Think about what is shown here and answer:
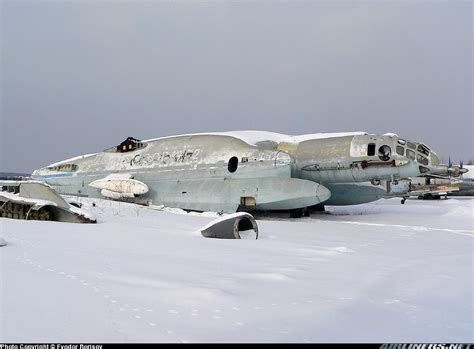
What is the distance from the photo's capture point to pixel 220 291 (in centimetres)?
455

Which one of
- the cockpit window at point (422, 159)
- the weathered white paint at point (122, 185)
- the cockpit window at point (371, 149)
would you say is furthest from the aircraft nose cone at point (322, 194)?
the weathered white paint at point (122, 185)

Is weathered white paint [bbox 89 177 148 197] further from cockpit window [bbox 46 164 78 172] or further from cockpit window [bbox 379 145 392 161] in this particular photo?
cockpit window [bbox 379 145 392 161]

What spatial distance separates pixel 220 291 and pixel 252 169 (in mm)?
14466

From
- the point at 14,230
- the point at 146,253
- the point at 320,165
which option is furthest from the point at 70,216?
the point at 320,165

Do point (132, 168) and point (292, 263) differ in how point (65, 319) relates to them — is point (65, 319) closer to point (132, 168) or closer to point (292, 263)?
point (292, 263)

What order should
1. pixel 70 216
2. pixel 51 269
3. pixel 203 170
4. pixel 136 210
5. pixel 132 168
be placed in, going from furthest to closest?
pixel 132 168 < pixel 203 170 < pixel 136 210 < pixel 70 216 < pixel 51 269

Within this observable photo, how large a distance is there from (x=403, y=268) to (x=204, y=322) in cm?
429

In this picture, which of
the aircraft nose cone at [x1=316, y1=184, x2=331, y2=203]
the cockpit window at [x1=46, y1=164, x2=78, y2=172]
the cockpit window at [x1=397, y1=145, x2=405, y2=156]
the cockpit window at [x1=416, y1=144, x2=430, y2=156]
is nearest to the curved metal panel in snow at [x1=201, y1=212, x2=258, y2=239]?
the aircraft nose cone at [x1=316, y1=184, x2=331, y2=203]

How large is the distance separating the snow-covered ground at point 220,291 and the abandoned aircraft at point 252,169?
29.3 feet

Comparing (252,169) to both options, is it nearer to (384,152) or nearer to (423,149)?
(384,152)

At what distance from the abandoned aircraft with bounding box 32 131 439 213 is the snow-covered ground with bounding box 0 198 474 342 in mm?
8942

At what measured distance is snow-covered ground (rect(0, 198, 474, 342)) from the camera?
3.38m

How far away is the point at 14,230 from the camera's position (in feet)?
27.0

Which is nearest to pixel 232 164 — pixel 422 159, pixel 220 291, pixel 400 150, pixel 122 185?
pixel 122 185
